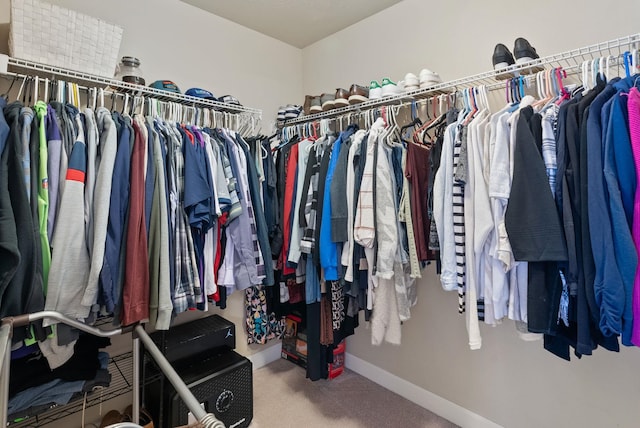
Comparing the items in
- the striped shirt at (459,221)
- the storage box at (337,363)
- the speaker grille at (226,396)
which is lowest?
the storage box at (337,363)

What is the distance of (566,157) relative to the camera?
1.09m

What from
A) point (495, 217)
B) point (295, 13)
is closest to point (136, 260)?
point (495, 217)

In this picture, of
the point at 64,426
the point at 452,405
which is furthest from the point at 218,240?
the point at 452,405

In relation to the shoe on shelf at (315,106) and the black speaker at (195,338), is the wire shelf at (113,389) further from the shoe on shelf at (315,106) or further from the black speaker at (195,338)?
the shoe on shelf at (315,106)

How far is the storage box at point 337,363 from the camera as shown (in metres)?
2.40

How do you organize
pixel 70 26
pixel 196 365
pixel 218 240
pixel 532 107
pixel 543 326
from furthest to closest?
pixel 196 365 < pixel 218 240 < pixel 70 26 < pixel 532 107 < pixel 543 326

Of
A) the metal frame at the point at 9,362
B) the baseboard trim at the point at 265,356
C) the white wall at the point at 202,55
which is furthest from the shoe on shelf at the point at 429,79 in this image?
the baseboard trim at the point at 265,356

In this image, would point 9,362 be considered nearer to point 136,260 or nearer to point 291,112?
point 136,260

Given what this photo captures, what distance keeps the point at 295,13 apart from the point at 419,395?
2645mm

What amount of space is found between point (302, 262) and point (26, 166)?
4.15ft

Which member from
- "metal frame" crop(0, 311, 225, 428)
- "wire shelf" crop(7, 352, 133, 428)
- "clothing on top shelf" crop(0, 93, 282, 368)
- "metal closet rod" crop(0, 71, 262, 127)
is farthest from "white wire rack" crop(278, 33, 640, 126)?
"wire shelf" crop(7, 352, 133, 428)

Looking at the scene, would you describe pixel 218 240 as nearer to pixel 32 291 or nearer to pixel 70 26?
pixel 32 291

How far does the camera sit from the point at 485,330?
1.82 meters

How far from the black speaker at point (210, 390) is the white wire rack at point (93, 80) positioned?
143 centimetres
